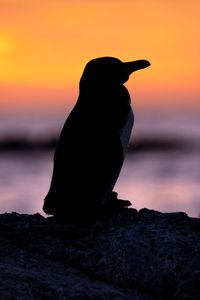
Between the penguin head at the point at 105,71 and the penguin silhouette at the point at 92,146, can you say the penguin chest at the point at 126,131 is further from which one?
the penguin head at the point at 105,71

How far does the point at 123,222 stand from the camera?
569 centimetres

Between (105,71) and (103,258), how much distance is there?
2217 mm

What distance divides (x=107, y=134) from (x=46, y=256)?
152 centimetres

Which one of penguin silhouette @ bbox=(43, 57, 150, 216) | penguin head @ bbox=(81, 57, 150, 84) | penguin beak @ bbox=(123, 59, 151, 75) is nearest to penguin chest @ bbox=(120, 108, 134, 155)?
penguin silhouette @ bbox=(43, 57, 150, 216)

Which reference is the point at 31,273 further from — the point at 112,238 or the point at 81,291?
the point at 112,238

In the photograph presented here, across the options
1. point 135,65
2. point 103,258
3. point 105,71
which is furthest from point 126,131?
point 103,258

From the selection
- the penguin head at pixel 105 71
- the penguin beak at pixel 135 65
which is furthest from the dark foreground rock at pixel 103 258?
the penguin beak at pixel 135 65

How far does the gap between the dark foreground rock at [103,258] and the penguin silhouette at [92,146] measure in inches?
8.8

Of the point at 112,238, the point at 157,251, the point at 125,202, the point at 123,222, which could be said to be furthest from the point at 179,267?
the point at 125,202

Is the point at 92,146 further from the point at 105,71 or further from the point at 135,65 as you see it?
the point at 135,65

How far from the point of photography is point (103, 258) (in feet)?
16.3

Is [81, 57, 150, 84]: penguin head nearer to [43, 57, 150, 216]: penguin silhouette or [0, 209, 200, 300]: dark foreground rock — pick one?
[43, 57, 150, 216]: penguin silhouette

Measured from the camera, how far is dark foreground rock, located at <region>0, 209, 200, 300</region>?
4340mm

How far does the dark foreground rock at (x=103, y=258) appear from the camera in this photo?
14.2 ft
